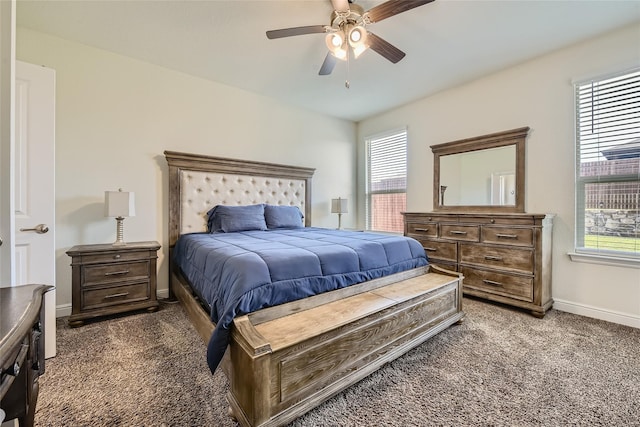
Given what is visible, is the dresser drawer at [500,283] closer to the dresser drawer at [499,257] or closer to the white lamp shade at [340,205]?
the dresser drawer at [499,257]

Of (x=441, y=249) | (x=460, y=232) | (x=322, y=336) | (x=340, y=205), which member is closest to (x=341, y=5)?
(x=322, y=336)

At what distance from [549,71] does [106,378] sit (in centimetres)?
455

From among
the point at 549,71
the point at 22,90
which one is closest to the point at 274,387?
the point at 22,90

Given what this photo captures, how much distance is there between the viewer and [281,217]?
3.56 metres

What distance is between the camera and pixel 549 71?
111 inches

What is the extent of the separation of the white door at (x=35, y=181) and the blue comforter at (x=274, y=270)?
0.93 meters

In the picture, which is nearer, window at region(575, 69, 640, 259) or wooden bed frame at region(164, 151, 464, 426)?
wooden bed frame at region(164, 151, 464, 426)

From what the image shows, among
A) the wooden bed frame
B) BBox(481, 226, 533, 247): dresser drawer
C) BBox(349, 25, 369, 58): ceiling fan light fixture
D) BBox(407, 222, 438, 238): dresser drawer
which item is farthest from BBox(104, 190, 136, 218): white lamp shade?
BBox(481, 226, 533, 247): dresser drawer

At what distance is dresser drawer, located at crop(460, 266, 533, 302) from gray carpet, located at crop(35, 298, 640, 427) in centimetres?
41

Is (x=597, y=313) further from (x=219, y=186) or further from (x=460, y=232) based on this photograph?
(x=219, y=186)

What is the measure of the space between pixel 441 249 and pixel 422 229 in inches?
13.2

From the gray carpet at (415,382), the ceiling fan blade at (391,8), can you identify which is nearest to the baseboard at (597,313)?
the gray carpet at (415,382)

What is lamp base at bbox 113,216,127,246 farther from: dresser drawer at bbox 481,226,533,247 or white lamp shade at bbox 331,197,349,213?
dresser drawer at bbox 481,226,533,247

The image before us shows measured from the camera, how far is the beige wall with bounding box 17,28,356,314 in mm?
2598
